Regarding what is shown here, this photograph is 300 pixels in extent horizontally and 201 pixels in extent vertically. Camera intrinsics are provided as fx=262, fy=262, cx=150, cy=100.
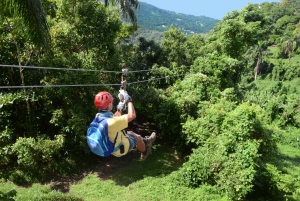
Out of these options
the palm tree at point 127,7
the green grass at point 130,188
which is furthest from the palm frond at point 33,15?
the palm tree at point 127,7

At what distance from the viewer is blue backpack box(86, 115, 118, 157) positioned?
3.90 metres

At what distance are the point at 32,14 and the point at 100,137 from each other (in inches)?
108

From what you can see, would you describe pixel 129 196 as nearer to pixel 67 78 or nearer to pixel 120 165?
pixel 120 165

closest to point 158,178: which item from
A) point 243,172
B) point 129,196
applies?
point 129,196

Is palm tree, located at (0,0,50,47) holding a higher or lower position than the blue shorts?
higher

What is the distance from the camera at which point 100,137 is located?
3.90 m

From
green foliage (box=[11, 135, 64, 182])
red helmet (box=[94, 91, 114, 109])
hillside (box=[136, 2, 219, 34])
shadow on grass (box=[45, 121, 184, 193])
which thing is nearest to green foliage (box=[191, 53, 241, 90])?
shadow on grass (box=[45, 121, 184, 193])

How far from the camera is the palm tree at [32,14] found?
186 inches

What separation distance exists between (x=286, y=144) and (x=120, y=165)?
29.6ft

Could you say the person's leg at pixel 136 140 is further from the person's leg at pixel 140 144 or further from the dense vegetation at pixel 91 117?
the dense vegetation at pixel 91 117

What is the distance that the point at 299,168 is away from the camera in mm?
9789

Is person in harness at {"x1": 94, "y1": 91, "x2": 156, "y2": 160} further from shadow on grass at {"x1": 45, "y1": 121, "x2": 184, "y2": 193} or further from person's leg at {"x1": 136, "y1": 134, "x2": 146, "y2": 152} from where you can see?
shadow on grass at {"x1": 45, "y1": 121, "x2": 184, "y2": 193}

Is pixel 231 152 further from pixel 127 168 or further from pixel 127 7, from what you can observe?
pixel 127 7

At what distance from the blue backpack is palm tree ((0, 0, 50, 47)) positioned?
7.74ft
